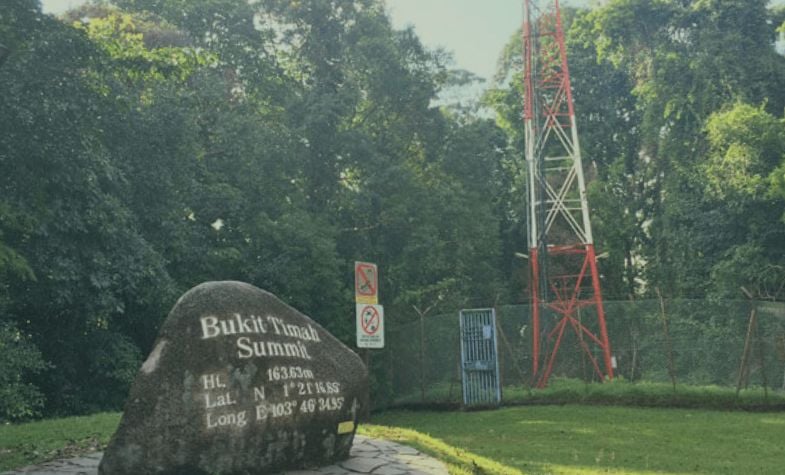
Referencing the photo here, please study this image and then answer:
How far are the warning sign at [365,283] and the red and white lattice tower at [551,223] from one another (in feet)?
24.6

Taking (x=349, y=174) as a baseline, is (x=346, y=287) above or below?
below

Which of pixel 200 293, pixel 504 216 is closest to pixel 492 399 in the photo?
pixel 200 293

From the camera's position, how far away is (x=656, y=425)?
41.9ft

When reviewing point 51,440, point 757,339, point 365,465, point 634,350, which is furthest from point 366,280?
point 757,339

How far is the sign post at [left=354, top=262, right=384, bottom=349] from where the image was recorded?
1080cm

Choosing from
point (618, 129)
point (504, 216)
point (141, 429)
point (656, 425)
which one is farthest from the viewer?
point (618, 129)

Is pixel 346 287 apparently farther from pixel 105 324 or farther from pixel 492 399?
pixel 105 324

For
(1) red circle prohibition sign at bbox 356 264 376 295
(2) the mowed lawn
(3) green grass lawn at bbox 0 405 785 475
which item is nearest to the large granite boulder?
(3) green grass lawn at bbox 0 405 785 475

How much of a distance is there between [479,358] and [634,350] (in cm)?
335

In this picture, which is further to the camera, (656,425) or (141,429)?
(656,425)

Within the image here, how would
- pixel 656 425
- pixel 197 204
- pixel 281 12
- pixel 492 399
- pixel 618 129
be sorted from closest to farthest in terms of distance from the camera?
pixel 656 425
pixel 492 399
pixel 197 204
pixel 281 12
pixel 618 129

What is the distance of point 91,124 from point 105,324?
152 inches

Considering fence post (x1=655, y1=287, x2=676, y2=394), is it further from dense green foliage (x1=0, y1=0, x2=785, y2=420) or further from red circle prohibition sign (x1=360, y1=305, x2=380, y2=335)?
red circle prohibition sign (x1=360, y1=305, x2=380, y2=335)

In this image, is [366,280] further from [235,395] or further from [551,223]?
[551,223]
